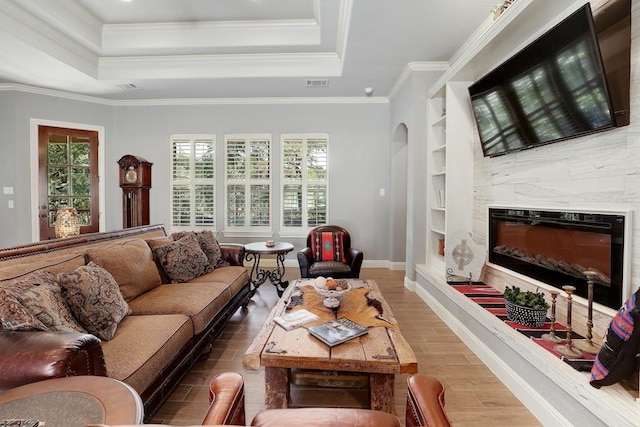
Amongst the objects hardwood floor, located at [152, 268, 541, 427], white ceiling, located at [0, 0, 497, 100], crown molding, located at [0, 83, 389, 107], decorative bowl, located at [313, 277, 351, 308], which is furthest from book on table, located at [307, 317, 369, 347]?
crown molding, located at [0, 83, 389, 107]

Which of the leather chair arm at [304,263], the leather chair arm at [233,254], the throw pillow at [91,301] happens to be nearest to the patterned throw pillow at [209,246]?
the leather chair arm at [233,254]

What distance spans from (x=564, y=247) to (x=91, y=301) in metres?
3.06

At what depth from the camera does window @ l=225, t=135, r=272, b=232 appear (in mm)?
5469

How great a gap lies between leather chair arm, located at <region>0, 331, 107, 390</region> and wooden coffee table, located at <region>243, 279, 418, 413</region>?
662mm

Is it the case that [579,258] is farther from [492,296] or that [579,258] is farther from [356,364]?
[356,364]

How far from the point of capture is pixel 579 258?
6.73 feet

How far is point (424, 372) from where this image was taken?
7.31 ft

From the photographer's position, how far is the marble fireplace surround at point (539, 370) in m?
1.38

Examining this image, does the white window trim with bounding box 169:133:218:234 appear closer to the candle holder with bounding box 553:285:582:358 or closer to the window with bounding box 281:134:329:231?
the window with bounding box 281:134:329:231

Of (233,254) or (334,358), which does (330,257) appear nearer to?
(233,254)

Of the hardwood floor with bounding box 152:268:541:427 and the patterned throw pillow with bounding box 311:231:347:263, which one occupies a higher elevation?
the patterned throw pillow with bounding box 311:231:347:263

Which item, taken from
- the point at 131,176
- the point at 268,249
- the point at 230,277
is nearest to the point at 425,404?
the point at 230,277

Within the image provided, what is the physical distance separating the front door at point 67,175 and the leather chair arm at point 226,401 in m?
5.51

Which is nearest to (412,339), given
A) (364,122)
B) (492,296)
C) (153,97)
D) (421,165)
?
(492,296)
